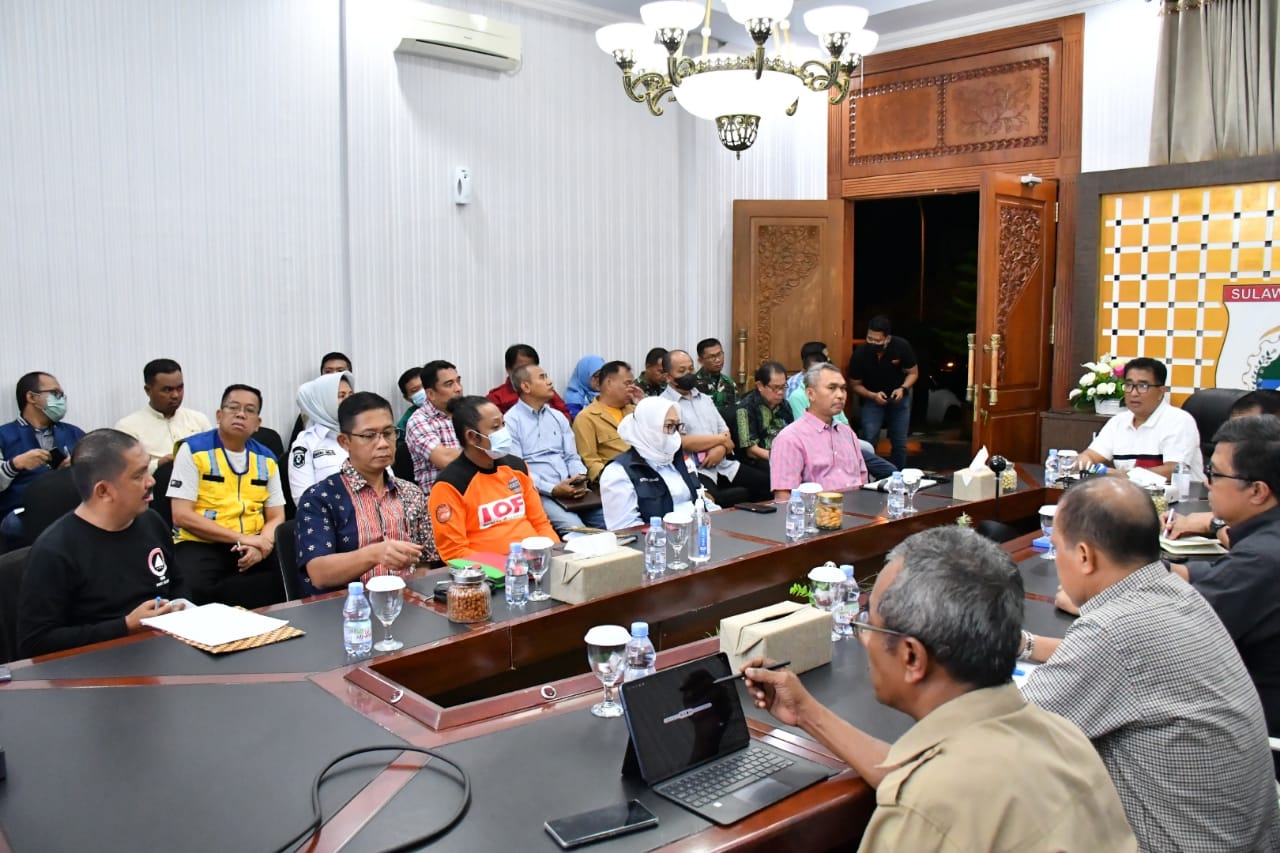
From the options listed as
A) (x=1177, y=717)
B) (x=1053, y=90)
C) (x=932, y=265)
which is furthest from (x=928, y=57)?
(x=1177, y=717)

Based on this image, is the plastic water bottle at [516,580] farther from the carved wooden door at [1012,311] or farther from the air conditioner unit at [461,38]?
the carved wooden door at [1012,311]

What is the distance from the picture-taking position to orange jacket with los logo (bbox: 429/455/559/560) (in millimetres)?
3248

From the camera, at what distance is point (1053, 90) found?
6574 mm

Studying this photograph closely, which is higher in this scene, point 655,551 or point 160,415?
point 160,415

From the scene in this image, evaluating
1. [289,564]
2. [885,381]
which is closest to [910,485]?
[289,564]

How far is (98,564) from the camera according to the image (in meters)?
2.47

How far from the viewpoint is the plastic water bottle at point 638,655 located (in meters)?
1.90

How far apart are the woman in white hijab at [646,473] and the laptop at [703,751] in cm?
214

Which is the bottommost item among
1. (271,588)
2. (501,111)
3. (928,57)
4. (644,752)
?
(271,588)

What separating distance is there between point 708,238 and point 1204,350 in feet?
11.2

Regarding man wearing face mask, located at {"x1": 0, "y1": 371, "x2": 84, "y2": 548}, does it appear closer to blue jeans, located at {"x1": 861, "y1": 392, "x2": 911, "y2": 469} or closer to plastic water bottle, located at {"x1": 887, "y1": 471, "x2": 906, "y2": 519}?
plastic water bottle, located at {"x1": 887, "y1": 471, "x2": 906, "y2": 519}

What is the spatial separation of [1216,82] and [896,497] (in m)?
3.95

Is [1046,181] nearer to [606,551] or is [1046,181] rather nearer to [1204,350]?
[1204,350]

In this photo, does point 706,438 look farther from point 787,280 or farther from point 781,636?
point 781,636
